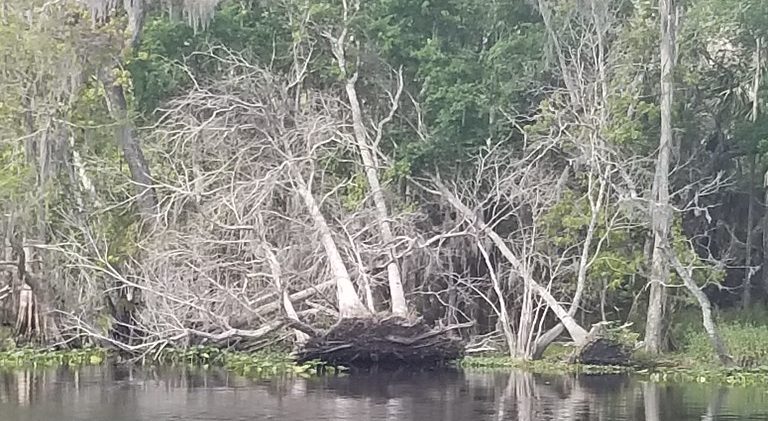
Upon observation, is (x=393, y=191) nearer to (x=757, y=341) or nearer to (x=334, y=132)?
(x=334, y=132)

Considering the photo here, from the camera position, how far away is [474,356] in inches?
1120

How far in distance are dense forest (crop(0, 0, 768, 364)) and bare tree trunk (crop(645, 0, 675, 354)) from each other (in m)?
0.06

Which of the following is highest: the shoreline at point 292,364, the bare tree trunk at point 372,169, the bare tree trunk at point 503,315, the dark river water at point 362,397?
the bare tree trunk at point 372,169

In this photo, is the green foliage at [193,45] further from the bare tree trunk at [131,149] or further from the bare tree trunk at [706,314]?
the bare tree trunk at [706,314]

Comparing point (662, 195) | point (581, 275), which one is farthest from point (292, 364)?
point (662, 195)

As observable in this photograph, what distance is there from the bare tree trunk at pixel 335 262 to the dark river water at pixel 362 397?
154cm

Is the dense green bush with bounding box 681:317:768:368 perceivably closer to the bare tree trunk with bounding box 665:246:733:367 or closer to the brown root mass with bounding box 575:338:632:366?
the bare tree trunk with bounding box 665:246:733:367

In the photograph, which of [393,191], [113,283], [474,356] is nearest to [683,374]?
[474,356]

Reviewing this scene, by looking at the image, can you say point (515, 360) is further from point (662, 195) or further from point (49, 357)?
point (49, 357)

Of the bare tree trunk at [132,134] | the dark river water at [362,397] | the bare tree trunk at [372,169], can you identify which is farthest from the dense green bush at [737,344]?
the bare tree trunk at [132,134]

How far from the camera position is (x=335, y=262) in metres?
27.1

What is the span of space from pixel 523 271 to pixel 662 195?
3.51m

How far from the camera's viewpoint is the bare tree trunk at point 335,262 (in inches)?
1027

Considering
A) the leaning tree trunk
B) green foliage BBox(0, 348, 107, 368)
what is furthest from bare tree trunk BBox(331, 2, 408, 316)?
the leaning tree trunk
